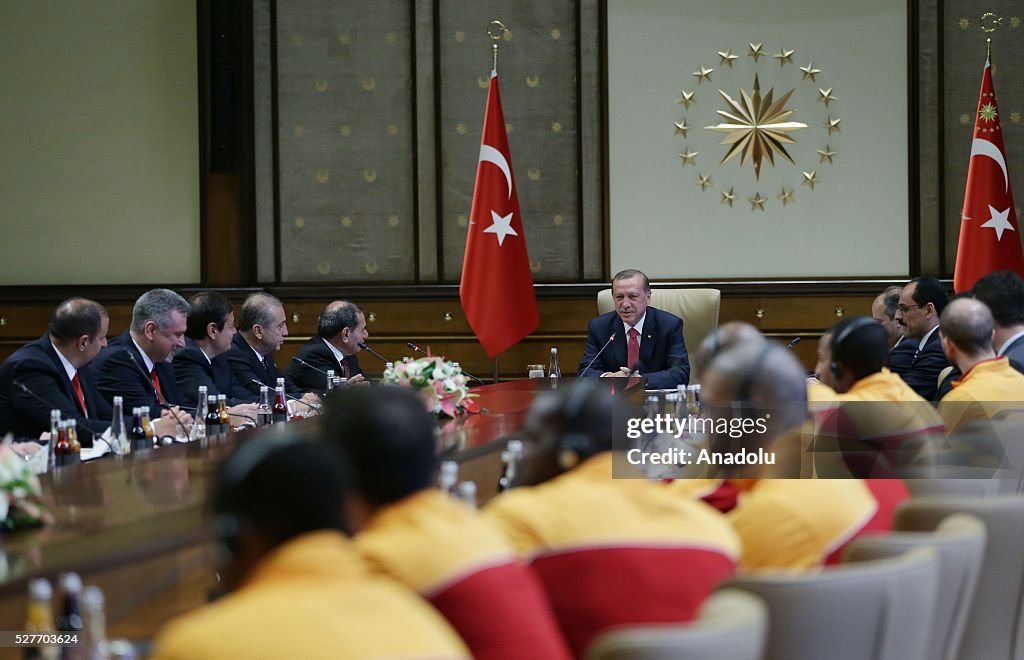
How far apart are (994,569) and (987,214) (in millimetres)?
4938

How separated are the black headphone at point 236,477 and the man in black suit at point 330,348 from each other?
4.75m

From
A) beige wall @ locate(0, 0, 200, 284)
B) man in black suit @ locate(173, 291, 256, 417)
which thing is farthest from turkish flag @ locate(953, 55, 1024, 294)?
beige wall @ locate(0, 0, 200, 284)

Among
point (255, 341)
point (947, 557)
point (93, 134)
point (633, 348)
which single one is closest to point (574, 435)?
point (947, 557)

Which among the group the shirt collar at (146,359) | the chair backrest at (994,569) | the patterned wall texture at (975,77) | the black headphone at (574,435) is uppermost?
the patterned wall texture at (975,77)

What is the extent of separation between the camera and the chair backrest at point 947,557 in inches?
84.5

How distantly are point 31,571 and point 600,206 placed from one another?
6491 millimetres

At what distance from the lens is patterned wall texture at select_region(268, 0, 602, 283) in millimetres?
8086

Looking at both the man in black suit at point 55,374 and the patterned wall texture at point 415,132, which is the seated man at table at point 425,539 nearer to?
the man in black suit at point 55,374

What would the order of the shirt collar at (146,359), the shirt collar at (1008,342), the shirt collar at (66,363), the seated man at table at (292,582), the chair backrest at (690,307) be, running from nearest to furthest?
the seated man at table at (292,582)
the shirt collar at (66,363)
the shirt collar at (1008,342)
the shirt collar at (146,359)
the chair backrest at (690,307)

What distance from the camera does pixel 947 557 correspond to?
7.24 feet

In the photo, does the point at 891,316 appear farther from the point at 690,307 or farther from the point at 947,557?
the point at 947,557

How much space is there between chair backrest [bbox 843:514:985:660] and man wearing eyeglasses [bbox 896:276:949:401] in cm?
323

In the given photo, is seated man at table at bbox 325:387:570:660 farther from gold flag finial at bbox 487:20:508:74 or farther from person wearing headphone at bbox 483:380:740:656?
gold flag finial at bbox 487:20:508:74

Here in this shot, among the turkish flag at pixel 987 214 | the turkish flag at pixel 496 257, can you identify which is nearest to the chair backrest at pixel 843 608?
the turkish flag at pixel 496 257
